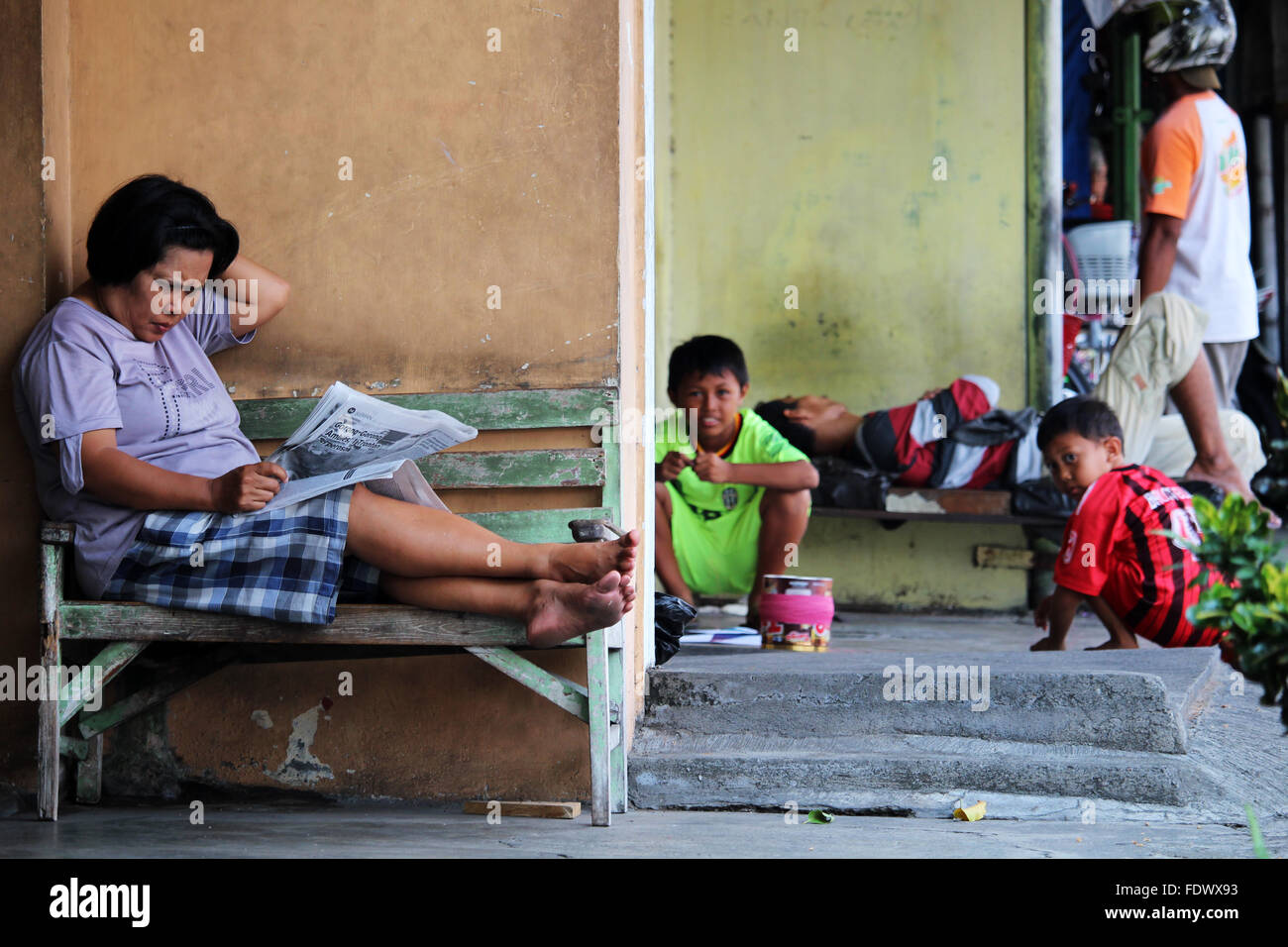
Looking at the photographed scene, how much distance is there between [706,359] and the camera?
4617 mm

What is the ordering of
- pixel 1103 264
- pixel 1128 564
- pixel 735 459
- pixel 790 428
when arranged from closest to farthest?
pixel 1128 564
pixel 735 459
pixel 790 428
pixel 1103 264

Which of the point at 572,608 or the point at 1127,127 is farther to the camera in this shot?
the point at 1127,127

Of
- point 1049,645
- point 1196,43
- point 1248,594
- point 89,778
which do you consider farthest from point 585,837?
point 1196,43

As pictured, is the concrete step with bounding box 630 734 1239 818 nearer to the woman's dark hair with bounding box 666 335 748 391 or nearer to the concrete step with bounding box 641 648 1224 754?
the concrete step with bounding box 641 648 1224 754

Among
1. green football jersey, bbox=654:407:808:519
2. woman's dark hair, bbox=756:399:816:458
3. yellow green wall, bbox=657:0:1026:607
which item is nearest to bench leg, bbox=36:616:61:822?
green football jersey, bbox=654:407:808:519

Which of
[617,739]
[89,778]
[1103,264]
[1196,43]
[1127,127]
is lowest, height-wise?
[89,778]

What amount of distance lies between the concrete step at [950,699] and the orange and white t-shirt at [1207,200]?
254cm

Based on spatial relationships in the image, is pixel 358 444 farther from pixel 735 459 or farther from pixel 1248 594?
pixel 735 459

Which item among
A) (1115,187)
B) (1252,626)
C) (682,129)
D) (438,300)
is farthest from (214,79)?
(1115,187)

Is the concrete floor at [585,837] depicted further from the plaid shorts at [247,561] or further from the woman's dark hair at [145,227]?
the woman's dark hair at [145,227]

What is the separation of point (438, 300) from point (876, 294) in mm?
3356

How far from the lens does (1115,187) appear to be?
313 inches

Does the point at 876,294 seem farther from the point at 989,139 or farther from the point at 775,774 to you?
the point at 775,774

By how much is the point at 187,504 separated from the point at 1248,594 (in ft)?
7.12
